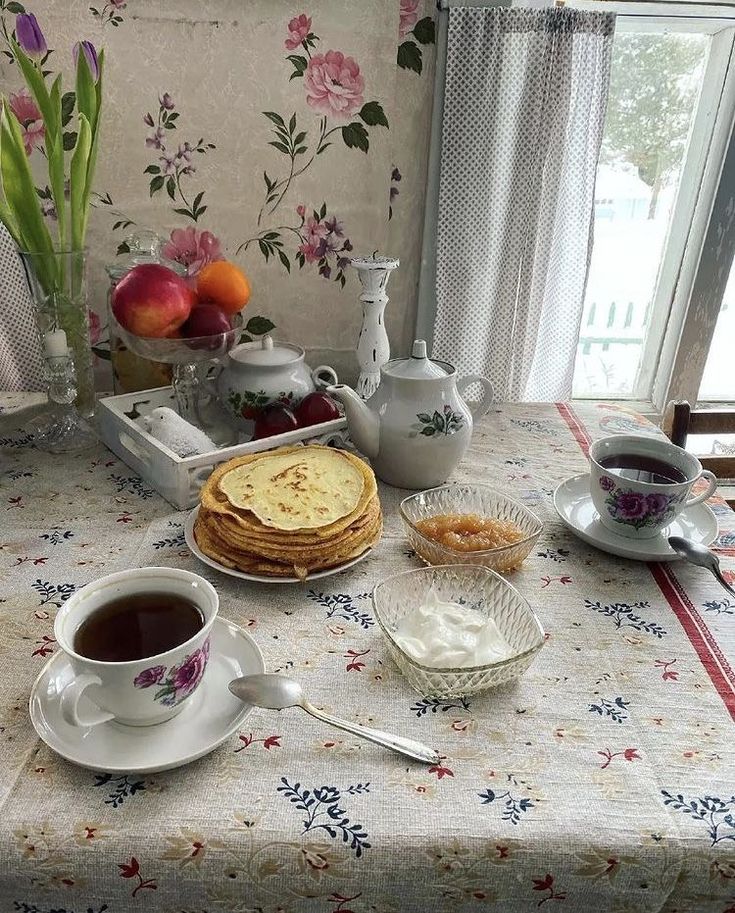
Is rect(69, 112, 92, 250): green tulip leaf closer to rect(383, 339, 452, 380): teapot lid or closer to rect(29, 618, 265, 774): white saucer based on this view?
rect(383, 339, 452, 380): teapot lid

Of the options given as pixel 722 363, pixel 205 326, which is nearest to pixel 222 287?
pixel 205 326

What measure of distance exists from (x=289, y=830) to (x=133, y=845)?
12cm

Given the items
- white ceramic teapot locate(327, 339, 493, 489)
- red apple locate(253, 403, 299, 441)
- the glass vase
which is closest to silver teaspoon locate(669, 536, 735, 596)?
white ceramic teapot locate(327, 339, 493, 489)

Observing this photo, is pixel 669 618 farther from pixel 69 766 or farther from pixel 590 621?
pixel 69 766

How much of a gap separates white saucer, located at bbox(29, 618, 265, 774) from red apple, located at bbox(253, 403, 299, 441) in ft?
1.43

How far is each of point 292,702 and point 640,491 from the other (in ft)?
1.60

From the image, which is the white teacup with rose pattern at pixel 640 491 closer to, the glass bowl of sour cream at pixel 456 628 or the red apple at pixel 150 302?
the glass bowl of sour cream at pixel 456 628

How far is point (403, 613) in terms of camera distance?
789mm

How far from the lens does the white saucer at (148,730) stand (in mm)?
595

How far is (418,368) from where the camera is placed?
102 centimetres

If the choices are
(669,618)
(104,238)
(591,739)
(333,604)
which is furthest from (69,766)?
(104,238)

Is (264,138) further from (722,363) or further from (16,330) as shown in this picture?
(722,363)

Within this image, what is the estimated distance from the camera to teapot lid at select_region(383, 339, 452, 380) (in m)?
1.01

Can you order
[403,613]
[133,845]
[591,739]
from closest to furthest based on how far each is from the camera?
[133,845], [591,739], [403,613]
